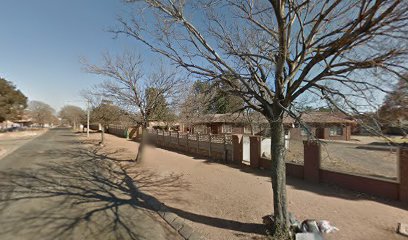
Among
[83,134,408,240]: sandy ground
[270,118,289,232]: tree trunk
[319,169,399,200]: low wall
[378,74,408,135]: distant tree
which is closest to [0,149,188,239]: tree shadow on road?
[83,134,408,240]: sandy ground

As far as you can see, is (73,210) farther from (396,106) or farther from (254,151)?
(254,151)

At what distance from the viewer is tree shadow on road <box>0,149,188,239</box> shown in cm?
459

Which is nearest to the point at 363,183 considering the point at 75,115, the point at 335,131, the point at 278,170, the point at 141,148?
the point at 278,170

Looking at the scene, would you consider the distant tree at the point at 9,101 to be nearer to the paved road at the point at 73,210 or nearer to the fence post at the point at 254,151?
the paved road at the point at 73,210

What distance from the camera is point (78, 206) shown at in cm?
592

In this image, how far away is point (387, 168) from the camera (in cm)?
658

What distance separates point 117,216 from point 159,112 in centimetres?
819

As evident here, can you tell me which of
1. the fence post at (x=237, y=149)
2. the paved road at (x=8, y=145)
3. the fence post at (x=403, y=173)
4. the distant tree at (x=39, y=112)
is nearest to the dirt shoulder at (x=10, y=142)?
the paved road at (x=8, y=145)

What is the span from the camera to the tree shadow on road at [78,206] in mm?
4594

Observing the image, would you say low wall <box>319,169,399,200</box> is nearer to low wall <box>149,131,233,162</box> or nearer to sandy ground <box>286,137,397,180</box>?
sandy ground <box>286,137,397,180</box>

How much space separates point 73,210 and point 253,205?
4.29 metres

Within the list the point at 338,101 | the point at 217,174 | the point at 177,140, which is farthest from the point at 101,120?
the point at 338,101

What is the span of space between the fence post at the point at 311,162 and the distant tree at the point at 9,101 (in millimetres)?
45221

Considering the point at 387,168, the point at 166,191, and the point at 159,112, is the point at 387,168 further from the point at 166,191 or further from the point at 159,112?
the point at 159,112
